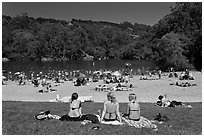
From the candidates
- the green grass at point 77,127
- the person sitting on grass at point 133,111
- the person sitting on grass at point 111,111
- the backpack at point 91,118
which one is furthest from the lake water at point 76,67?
the person sitting on grass at point 111,111

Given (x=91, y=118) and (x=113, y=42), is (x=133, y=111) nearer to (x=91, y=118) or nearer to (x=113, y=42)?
(x=91, y=118)

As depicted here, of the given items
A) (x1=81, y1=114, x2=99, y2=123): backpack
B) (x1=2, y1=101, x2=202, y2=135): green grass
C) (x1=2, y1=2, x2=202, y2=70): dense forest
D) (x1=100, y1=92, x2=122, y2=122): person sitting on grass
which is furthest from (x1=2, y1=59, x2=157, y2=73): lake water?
(x1=100, y1=92, x2=122, y2=122): person sitting on grass

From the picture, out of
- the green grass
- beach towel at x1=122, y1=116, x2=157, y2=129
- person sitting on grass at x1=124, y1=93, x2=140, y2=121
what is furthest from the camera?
person sitting on grass at x1=124, y1=93, x2=140, y2=121

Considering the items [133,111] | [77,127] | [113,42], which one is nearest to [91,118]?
[77,127]

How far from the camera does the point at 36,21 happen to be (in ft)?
522

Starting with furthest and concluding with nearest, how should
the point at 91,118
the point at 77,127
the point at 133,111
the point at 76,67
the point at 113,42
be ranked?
the point at 113,42
the point at 76,67
the point at 133,111
the point at 91,118
the point at 77,127

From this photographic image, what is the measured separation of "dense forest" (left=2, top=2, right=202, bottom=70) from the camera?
5400 centimetres

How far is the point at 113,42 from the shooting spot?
137 meters

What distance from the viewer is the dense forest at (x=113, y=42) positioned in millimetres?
54000

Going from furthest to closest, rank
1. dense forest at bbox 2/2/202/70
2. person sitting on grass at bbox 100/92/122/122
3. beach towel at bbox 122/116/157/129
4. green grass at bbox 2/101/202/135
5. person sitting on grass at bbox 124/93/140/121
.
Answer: dense forest at bbox 2/2/202/70
person sitting on grass at bbox 124/93/140/121
person sitting on grass at bbox 100/92/122/122
beach towel at bbox 122/116/157/129
green grass at bbox 2/101/202/135

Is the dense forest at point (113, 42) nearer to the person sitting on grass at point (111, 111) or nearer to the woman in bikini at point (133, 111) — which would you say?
the woman in bikini at point (133, 111)

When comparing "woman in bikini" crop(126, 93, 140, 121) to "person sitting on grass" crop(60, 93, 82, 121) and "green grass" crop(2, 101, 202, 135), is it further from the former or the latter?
"person sitting on grass" crop(60, 93, 82, 121)

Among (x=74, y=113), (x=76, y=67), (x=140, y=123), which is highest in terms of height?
(x=76, y=67)

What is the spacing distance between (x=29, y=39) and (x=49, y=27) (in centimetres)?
1583
